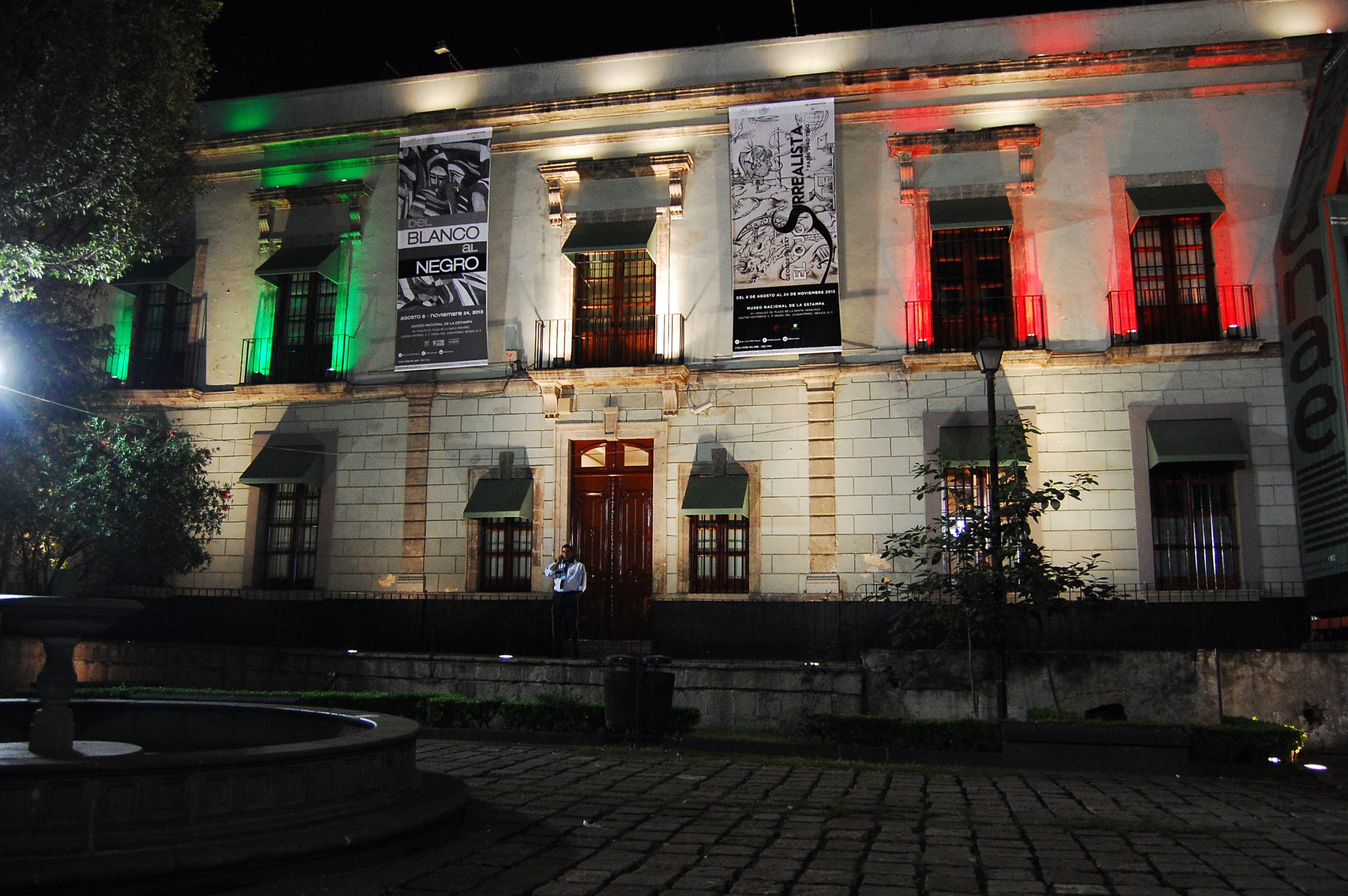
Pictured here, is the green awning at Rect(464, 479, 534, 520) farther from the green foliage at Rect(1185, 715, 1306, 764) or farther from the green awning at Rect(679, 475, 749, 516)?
the green foliage at Rect(1185, 715, 1306, 764)

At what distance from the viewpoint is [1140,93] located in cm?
1695

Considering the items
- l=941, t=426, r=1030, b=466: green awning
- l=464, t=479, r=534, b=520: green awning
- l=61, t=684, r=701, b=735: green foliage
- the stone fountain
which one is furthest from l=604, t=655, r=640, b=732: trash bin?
l=464, t=479, r=534, b=520: green awning

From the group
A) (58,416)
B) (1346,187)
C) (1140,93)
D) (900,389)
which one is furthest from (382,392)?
(1346,187)

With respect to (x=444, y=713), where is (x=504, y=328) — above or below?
above

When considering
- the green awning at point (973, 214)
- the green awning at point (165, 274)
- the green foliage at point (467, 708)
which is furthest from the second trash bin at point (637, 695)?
the green awning at point (165, 274)

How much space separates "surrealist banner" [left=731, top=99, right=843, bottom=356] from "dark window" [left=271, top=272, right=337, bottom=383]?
25.4 feet

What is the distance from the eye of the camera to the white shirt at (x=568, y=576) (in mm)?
15508

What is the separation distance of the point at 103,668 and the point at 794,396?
11.6 meters

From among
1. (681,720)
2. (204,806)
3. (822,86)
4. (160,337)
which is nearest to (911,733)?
(681,720)

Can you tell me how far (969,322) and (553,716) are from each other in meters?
9.57

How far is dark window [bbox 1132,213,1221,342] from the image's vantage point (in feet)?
54.1

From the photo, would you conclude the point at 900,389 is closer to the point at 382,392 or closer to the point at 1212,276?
the point at 1212,276

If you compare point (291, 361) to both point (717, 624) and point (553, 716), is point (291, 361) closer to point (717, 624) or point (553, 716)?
point (717, 624)

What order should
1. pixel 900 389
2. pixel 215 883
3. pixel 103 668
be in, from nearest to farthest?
pixel 215 883 < pixel 103 668 < pixel 900 389
